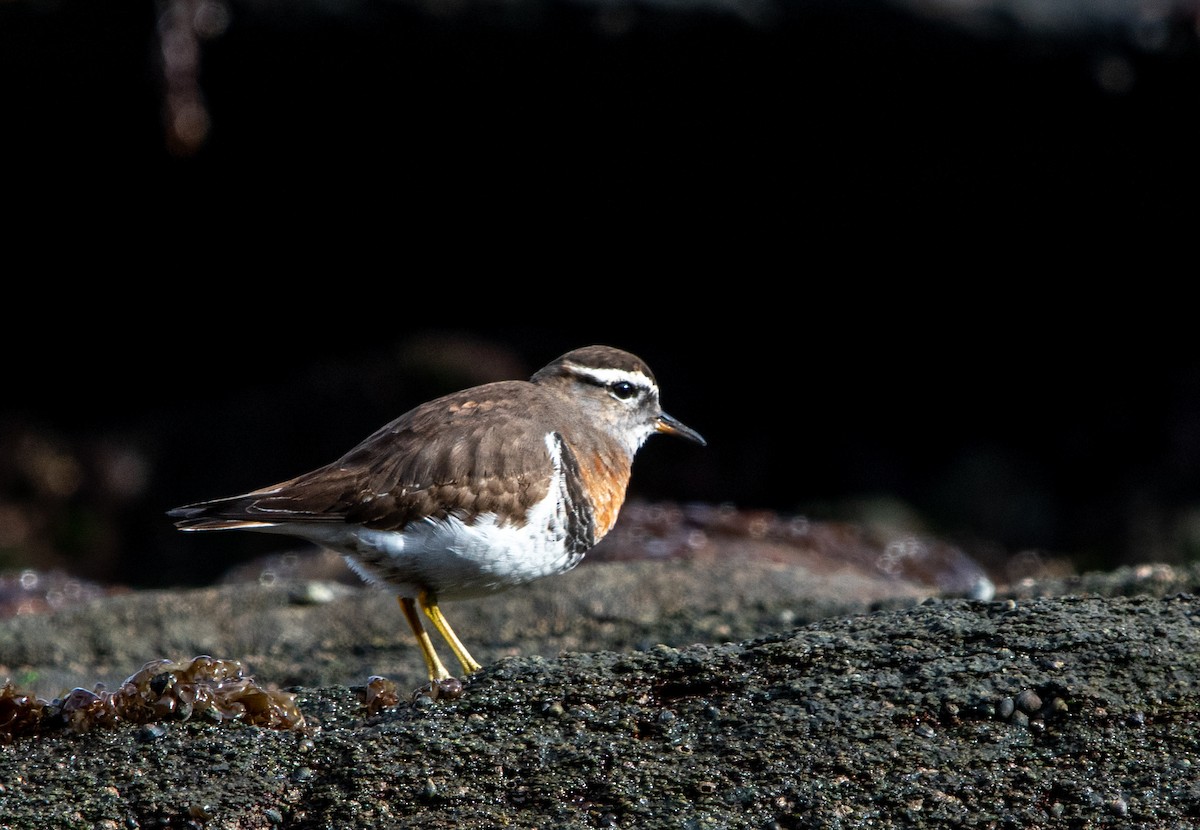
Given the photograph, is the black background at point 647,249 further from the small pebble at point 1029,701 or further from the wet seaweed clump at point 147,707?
the small pebble at point 1029,701

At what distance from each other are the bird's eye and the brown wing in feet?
3.07

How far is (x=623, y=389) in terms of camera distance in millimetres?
7156

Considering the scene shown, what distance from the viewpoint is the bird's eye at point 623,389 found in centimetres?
712

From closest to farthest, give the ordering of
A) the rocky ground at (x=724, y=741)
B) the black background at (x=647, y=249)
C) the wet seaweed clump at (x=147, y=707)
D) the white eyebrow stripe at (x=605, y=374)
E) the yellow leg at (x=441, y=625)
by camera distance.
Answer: the rocky ground at (x=724, y=741) < the wet seaweed clump at (x=147, y=707) < the yellow leg at (x=441, y=625) < the white eyebrow stripe at (x=605, y=374) < the black background at (x=647, y=249)

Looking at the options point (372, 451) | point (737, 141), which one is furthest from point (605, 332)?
point (372, 451)

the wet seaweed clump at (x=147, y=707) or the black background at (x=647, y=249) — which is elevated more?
the black background at (x=647, y=249)

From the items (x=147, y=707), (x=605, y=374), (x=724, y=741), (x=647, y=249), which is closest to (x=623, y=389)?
(x=605, y=374)

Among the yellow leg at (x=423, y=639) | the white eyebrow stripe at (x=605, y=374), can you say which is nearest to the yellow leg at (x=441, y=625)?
the yellow leg at (x=423, y=639)

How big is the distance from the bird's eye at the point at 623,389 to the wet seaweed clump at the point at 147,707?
291 cm

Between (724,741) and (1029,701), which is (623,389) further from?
(1029,701)

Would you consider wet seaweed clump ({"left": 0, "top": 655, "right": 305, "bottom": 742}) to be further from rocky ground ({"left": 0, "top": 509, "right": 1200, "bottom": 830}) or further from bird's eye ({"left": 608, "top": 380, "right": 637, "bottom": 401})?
bird's eye ({"left": 608, "top": 380, "right": 637, "bottom": 401})

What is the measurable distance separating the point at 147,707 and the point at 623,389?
3257mm

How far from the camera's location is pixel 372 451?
6.21 metres

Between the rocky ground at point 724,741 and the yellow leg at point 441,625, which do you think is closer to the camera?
the rocky ground at point 724,741
